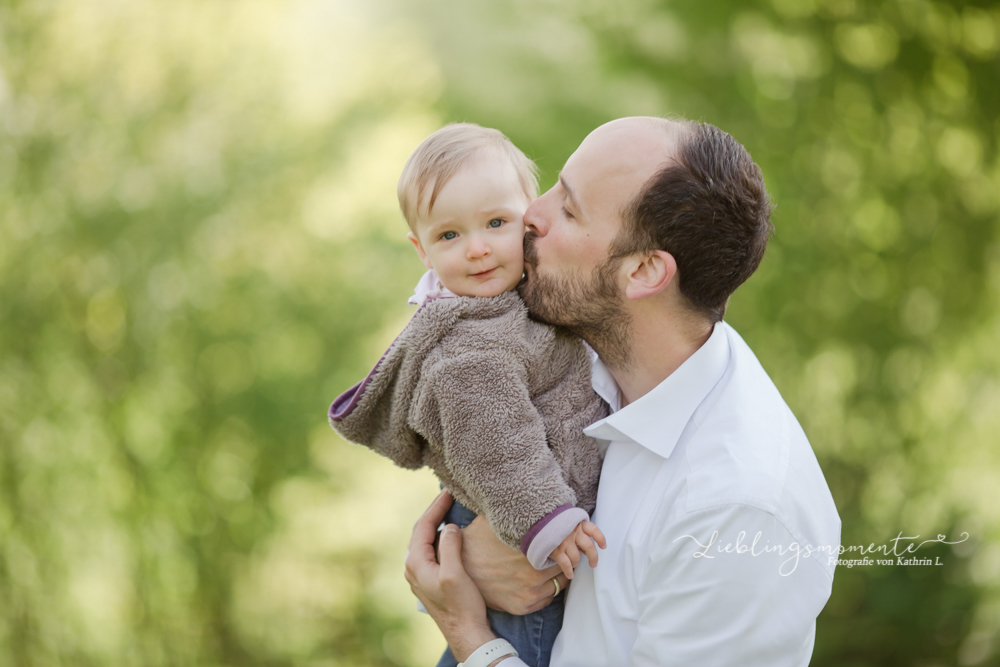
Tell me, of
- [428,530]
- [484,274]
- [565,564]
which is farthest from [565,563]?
[484,274]

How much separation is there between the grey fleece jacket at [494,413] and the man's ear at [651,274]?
155 mm

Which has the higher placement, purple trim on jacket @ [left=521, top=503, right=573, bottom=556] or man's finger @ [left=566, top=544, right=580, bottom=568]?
purple trim on jacket @ [left=521, top=503, right=573, bottom=556]

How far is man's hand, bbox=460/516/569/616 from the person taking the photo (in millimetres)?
1379

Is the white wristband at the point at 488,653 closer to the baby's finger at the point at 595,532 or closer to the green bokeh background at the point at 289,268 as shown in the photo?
the baby's finger at the point at 595,532

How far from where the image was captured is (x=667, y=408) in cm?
137

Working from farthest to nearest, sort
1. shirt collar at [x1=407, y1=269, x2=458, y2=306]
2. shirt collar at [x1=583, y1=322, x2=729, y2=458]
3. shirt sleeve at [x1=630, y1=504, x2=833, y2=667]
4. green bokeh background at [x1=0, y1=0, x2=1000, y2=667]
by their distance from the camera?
green bokeh background at [x1=0, y1=0, x2=1000, y2=667], shirt collar at [x1=407, y1=269, x2=458, y2=306], shirt collar at [x1=583, y1=322, x2=729, y2=458], shirt sleeve at [x1=630, y1=504, x2=833, y2=667]

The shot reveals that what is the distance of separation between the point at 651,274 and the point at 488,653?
0.78 meters

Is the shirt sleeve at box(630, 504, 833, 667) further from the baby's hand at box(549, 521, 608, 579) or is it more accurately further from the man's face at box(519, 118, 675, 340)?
the man's face at box(519, 118, 675, 340)

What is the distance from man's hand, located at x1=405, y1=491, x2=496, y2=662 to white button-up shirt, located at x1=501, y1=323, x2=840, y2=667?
3.8 inches

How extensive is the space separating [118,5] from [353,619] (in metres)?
3.04

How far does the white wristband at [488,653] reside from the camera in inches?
53.8

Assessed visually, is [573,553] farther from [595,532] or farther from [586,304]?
[586,304]

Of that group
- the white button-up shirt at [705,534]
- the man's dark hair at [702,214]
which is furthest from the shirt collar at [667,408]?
the man's dark hair at [702,214]

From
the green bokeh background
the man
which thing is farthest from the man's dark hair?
the green bokeh background
